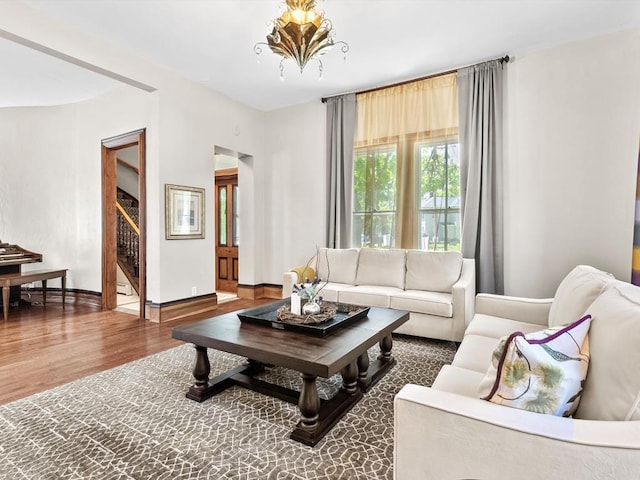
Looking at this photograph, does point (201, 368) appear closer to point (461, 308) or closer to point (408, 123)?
point (461, 308)

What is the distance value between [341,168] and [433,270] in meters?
2.02

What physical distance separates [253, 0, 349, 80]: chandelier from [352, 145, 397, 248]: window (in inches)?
88.0

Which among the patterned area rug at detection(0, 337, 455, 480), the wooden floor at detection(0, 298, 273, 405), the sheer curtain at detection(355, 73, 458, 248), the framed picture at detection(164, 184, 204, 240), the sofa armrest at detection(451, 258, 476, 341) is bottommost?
the patterned area rug at detection(0, 337, 455, 480)

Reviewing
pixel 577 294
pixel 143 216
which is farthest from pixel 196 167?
pixel 577 294

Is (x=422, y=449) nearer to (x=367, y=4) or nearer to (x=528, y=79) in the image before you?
(x=367, y=4)

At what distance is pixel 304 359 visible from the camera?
70.1 inches

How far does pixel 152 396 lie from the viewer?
2301 mm

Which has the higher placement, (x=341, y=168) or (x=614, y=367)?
(x=341, y=168)

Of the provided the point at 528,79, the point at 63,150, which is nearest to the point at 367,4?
the point at 528,79

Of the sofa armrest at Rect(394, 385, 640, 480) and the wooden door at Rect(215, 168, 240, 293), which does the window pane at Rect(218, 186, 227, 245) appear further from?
the sofa armrest at Rect(394, 385, 640, 480)

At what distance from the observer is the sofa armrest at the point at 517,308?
2490 millimetres

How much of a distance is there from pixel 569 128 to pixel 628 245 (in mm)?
1324

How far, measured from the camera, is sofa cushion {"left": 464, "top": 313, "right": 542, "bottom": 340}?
225 cm

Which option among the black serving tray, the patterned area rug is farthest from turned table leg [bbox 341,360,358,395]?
the black serving tray
